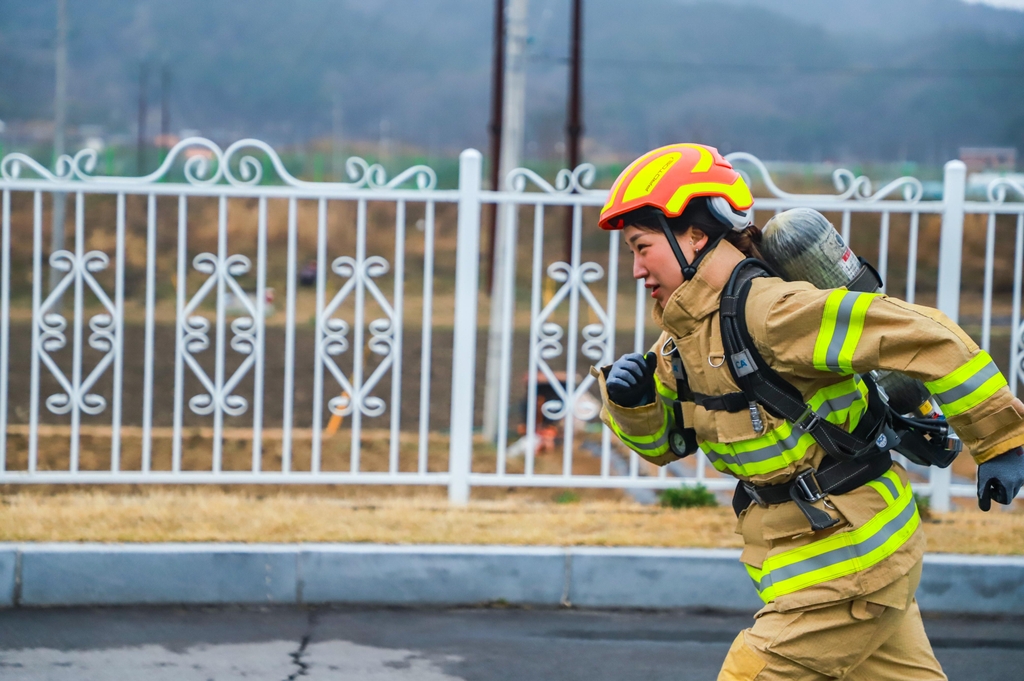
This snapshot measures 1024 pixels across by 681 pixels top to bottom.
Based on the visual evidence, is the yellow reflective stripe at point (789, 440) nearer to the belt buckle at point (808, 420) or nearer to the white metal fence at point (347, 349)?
the belt buckle at point (808, 420)

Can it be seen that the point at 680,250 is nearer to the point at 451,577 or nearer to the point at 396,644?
the point at 396,644

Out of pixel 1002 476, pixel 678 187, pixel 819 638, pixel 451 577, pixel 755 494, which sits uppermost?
pixel 678 187

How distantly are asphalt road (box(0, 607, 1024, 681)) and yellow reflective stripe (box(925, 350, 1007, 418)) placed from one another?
204cm

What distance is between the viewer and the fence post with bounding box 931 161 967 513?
5.79m

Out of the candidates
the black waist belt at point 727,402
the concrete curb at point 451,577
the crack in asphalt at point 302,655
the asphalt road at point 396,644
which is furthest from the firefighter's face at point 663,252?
the concrete curb at point 451,577

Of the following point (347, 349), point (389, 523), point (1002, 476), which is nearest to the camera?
point (1002, 476)

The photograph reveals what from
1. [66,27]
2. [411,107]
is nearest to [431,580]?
[66,27]

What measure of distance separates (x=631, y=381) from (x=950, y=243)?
3.71 m

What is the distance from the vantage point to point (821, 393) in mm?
2488

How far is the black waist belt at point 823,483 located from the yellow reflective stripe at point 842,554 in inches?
1.7

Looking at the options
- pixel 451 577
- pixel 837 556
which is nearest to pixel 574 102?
pixel 451 577

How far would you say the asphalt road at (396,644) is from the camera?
400cm

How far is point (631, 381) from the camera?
2.64m

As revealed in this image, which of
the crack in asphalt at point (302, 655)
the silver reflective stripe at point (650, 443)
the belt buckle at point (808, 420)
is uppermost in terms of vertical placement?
the belt buckle at point (808, 420)
